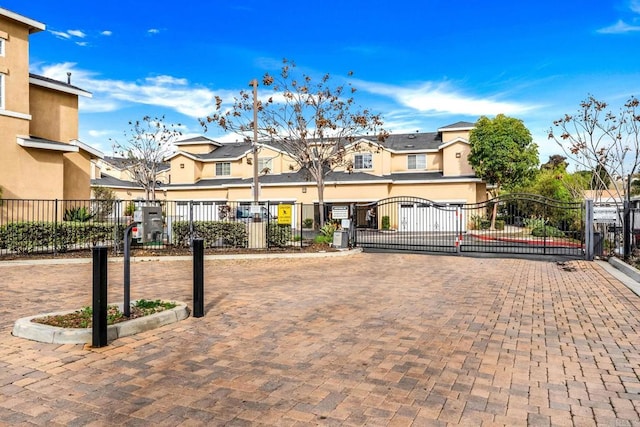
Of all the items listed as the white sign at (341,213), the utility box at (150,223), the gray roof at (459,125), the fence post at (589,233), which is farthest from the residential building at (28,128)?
the gray roof at (459,125)

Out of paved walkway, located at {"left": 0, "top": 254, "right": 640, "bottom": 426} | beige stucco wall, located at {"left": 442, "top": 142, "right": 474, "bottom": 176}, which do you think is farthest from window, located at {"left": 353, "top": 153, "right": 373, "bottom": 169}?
paved walkway, located at {"left": 0, "top": 254, "right": 640, "bottom": 426}

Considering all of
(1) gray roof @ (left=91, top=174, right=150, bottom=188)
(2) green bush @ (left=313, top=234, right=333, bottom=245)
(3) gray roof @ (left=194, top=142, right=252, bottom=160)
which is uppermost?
(3) gray roof @ (left=194, top=142, right=252, bottom=160)

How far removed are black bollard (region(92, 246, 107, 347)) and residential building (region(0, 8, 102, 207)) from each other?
52.4 feet

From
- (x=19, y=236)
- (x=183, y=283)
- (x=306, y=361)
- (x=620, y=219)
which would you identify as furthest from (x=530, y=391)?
(x=19, y=236)

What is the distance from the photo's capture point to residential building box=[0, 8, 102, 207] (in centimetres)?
1841

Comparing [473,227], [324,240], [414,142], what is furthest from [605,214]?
[414,142]

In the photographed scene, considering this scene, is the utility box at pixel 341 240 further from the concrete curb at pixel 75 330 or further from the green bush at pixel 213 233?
the concrete curb at pixel 75 330

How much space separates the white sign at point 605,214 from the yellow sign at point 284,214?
10056 mm

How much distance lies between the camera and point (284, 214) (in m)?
16.7

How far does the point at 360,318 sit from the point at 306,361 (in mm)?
2050

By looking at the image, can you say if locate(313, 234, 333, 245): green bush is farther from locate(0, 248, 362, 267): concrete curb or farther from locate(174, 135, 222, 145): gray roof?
locate(174, 135, 222, 145): gray roof

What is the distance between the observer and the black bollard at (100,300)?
5.10 metres

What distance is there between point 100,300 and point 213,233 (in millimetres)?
11817

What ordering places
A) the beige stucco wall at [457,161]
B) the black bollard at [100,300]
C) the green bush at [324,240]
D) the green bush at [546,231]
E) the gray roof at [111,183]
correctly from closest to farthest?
the black bollard at [100,300] < the green bush at [324,240] < the green bush at [546,231] < the beige stucco wall at [457,161] < the gray roof at [111,183]
